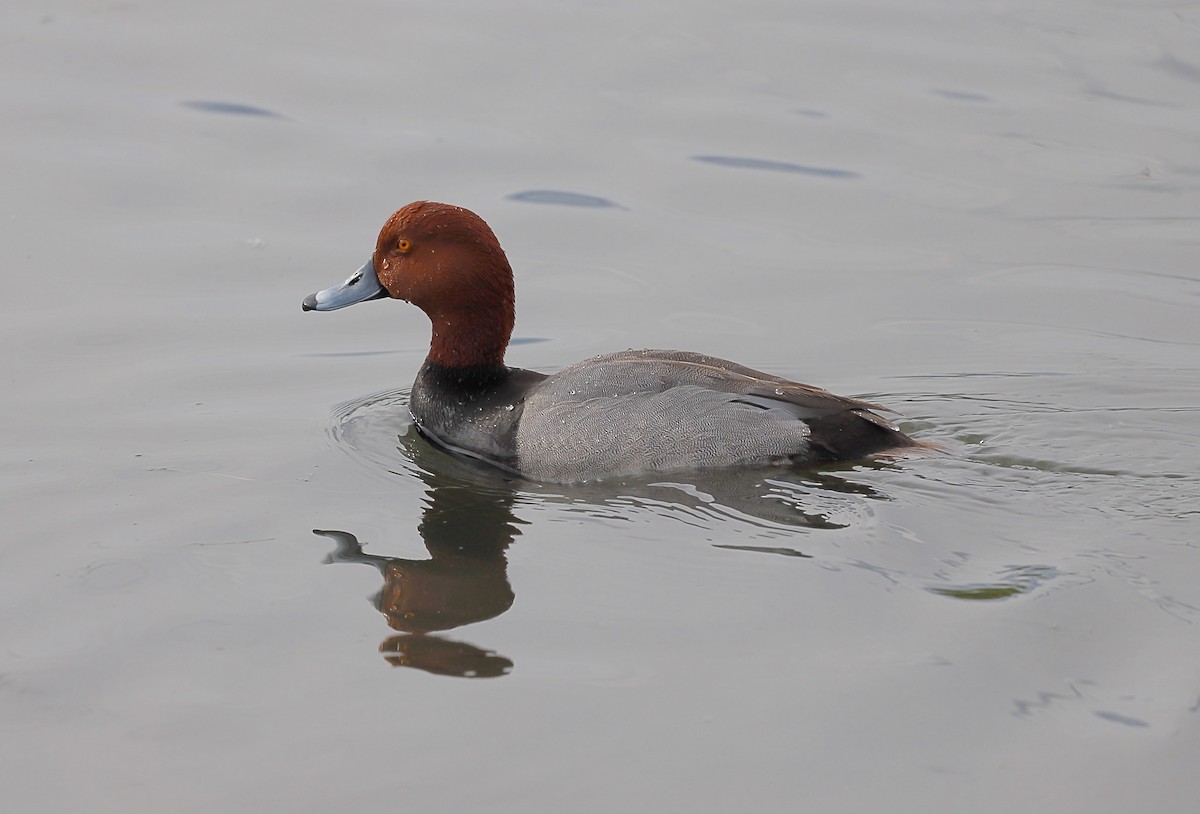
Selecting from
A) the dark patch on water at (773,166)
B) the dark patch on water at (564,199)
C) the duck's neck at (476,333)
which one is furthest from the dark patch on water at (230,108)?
the duck's neck at (476,333)

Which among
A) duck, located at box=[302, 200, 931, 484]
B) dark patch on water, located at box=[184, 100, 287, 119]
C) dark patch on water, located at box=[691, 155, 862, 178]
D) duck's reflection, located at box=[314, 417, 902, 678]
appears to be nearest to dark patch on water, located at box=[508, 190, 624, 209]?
dark patch on water, located at box=[691, 155, 862, 178]

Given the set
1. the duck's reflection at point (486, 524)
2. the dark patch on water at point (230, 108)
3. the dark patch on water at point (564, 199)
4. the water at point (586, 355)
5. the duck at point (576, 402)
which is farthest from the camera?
the dark patch on water at point (230, 108)

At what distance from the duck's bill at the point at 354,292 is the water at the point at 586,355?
1.98 ft

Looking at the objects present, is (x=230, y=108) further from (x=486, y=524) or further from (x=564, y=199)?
(x=486, y=524)

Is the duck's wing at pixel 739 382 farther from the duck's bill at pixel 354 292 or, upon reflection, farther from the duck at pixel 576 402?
the duck's bill at pixel 354 292

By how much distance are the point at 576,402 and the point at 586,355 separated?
165cm

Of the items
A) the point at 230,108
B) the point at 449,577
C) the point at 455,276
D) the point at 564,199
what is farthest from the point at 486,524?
the point at 230,108

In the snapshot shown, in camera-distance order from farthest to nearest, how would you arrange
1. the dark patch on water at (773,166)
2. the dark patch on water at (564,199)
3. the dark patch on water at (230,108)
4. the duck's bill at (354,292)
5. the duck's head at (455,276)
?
the dark patch on water at (230,108) → the dark patch on water at (773,166) → the dark patch on water at (564,199) → the duck's bill at (354,292) → the duck's head at (455,276)

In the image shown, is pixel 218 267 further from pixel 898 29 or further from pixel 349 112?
pixel 898 29

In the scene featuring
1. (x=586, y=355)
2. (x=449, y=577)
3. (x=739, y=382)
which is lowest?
(x=449, y=577)

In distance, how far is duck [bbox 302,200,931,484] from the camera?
7480mm

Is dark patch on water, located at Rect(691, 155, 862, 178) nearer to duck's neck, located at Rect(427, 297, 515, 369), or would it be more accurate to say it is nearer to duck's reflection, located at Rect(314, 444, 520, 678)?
duck's neck, located at Rect(427, 297, 515, 369)

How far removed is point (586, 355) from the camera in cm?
923

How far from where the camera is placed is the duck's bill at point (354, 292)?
833cm
